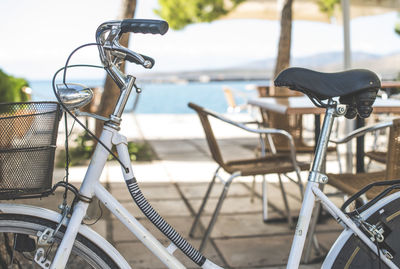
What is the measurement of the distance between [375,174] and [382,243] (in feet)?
3.64

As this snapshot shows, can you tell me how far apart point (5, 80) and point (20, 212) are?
5.35m

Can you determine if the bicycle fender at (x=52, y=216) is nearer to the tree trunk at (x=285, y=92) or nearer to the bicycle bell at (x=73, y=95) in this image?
the bicycle bell at (x=73, y=95)

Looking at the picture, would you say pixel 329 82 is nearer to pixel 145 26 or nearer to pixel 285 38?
pixel 145 26

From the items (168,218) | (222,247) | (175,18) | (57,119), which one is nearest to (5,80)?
(168,218)

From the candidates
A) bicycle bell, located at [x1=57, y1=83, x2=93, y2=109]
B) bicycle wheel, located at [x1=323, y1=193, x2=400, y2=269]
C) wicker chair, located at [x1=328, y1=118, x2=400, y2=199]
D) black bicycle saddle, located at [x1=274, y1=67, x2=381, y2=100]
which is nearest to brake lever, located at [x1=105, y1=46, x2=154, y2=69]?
bicycle bell, located at [x1=57, y1=83, x2=93, y2=109]

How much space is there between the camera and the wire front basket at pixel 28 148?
1.35 m

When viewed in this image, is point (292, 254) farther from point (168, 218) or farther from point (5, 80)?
point (5, 80)

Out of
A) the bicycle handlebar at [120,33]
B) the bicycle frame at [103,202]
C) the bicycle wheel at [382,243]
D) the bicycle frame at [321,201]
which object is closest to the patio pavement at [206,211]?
the bicycle frame at [103,202]

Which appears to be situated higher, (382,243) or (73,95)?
(73,95)

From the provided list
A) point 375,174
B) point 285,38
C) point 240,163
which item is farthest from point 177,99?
point 375,174

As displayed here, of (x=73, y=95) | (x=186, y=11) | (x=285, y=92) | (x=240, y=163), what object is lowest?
(x=73, y=95)

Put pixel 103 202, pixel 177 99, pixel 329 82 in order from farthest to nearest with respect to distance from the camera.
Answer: pixel 177 99
pixel 329 82
pixel 103 202

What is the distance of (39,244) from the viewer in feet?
4.59

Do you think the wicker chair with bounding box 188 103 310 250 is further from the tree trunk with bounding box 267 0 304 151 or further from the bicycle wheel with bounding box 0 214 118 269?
the bicycle wheel with bounding box 0 214 118 269
